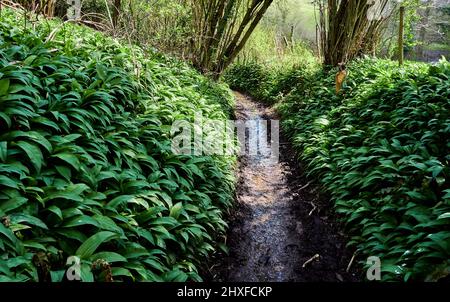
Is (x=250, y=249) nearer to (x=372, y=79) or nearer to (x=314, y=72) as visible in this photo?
(x=372, y=79)

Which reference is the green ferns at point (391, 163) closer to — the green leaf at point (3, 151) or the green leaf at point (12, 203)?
the green leaf at point (12, 203)

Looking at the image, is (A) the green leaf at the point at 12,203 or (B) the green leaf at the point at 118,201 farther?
(B) the green leaf at the point at 118,201

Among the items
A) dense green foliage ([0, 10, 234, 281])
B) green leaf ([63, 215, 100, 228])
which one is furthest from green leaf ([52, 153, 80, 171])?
green leaf ([63, 215, 100, 228])

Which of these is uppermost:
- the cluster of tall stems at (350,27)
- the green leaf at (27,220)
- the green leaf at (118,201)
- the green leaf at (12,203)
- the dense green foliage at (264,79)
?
the cluster of tall stems at (350,27)

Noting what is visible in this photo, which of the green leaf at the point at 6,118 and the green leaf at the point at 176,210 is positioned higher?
the green leaf at the point at 6,118

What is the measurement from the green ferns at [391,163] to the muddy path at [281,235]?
22cm

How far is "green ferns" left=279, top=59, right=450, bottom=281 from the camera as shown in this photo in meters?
2.44

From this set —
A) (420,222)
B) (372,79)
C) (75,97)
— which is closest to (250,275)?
(420,222)

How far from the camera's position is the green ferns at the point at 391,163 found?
244 cm

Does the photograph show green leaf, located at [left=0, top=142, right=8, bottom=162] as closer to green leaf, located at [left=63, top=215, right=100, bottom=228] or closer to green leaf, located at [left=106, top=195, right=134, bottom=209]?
green leaf, located at [left=63, top=215, right=100, bottom=228]

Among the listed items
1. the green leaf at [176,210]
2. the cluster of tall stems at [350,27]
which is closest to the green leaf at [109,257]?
the green leaf at [176,210]

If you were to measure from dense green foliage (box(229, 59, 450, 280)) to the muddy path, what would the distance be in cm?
22

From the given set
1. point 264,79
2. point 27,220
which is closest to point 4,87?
point 27,220

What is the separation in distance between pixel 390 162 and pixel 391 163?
2 cm
